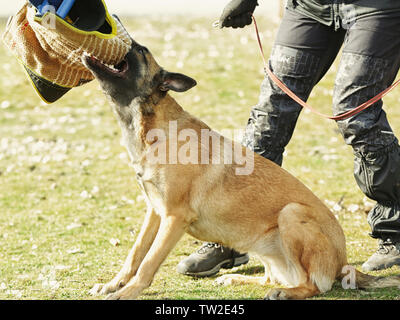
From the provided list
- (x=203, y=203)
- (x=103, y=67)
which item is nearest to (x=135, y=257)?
(x=203, y=203)

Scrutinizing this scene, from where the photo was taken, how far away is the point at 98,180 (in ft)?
24.9

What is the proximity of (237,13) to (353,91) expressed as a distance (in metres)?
1.15

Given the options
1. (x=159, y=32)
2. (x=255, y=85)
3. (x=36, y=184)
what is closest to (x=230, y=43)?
(x=159, y=32)

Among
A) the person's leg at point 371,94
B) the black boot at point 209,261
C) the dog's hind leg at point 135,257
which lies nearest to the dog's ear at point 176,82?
the dog's hind leg at point 135,257

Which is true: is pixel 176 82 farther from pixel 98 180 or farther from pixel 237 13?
pixel 98 180

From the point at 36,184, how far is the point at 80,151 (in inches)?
60.4

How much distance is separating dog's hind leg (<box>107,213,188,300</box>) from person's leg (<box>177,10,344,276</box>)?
77 centimetres

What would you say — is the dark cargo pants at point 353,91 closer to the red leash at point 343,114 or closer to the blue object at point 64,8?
the red leash at point 343,114

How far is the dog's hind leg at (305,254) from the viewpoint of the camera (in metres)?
3.91

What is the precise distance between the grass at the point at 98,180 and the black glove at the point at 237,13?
6.41 ft

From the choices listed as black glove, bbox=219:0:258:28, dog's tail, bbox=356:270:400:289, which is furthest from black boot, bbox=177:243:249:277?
black glove, bbox=219:0:258:28

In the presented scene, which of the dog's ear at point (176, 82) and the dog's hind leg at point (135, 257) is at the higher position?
the dog's ear at point (176, 82)

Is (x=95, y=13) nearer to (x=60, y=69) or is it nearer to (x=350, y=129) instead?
(x=60, y=69)

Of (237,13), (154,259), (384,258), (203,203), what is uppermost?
(237,13)
